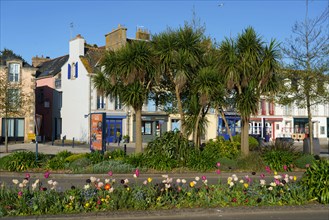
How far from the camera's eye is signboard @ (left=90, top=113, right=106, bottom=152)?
19625mm

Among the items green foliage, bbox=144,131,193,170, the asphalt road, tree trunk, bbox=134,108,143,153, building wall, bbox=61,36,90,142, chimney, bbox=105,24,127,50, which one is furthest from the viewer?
building wall, bbox=61,36,90,142

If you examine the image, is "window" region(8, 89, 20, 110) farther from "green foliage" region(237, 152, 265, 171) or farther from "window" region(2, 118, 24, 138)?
"green foliage" region(237, 152, 265, 171)

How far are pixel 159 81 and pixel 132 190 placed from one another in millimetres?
10109

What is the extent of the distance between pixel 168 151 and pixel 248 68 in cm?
481

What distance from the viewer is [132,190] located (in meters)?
8.41

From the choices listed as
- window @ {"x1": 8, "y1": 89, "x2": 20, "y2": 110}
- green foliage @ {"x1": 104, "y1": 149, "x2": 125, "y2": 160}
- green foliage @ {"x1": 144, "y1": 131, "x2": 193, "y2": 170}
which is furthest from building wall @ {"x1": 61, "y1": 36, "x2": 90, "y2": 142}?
green foliage @ {"x1": 144, "y1": 131, "x2": 193, "y2": 170}

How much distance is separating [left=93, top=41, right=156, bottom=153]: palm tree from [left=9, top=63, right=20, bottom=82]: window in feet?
84.1

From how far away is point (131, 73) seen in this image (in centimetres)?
1653

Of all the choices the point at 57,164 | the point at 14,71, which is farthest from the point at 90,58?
the point at 57,164

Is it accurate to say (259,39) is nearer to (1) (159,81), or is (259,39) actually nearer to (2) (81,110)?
(1) (159,81)

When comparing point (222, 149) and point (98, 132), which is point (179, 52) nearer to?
point (222, 149)

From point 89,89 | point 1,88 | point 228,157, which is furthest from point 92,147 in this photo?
point 89,89

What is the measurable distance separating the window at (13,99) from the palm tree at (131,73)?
13.2 meters

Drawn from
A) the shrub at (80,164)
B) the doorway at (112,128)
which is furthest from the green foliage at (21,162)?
the doorway at (112,128)
